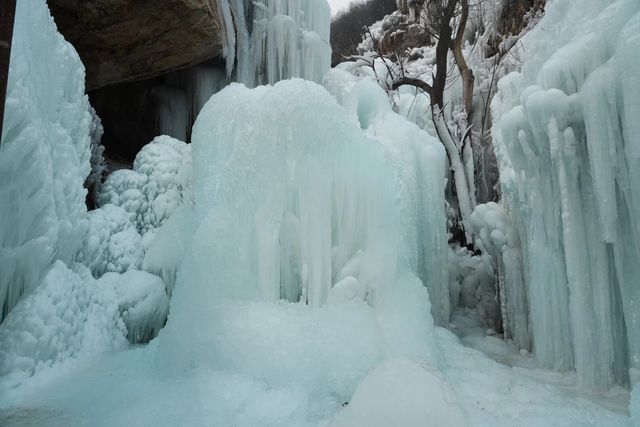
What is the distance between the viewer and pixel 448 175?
32.0 feet

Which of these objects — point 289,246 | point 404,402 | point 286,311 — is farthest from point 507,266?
point 404,402

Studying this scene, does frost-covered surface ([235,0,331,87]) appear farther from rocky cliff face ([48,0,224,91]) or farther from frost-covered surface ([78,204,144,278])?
frost-covered surface ([78,204,144,278])

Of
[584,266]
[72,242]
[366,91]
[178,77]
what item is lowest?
[584,266]

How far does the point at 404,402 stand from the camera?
7.09 feet

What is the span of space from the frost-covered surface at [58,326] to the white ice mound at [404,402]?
7.98 ft

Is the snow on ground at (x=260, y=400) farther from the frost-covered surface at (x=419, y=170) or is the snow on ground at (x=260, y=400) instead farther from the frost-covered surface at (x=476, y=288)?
the frost-covered surface at (x=476, y=288)

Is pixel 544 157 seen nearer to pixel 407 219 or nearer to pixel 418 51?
pixel 407 219

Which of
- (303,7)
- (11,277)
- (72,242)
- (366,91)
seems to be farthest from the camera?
(303,7)

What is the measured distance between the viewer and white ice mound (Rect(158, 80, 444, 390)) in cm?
328

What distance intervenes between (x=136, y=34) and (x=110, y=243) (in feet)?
10.9

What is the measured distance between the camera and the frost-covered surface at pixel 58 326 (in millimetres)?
3057

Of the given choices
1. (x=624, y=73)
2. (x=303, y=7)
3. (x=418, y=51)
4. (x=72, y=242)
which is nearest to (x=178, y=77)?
(x=303, y=7)

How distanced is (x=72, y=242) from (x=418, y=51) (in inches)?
545

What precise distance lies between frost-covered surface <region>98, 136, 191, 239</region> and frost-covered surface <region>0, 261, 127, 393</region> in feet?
3.75
